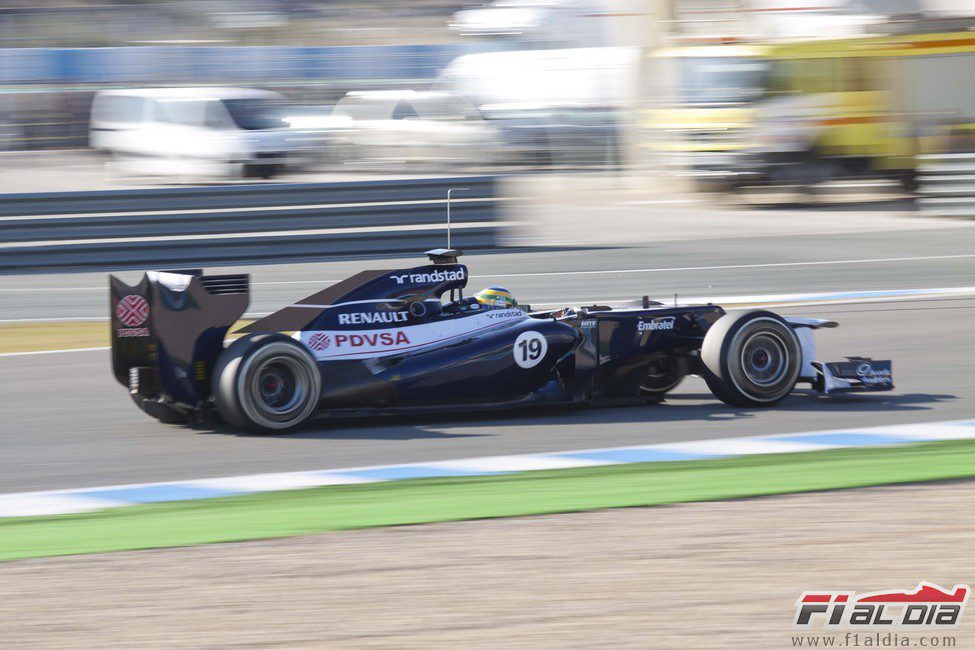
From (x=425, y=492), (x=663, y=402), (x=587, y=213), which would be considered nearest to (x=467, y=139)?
(x=587, y=213)

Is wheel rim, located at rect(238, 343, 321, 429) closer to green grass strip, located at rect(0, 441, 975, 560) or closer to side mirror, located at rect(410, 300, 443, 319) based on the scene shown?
side mirror, located at rect(410, 300, 443, 319)

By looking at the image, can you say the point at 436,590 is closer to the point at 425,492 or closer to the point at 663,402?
the point at 425,492

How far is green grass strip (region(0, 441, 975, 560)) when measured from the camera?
18.1 ft

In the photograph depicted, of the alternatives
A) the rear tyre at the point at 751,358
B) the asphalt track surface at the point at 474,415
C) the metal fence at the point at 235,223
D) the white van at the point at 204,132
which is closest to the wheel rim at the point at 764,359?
the rear tyre at the point at 751,358

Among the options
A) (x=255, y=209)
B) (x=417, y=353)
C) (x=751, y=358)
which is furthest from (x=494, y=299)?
(x=255, y=209)

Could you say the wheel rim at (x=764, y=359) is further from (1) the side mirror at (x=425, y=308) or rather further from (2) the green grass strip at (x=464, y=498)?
(1) the side mirror at (x=425, y=308)

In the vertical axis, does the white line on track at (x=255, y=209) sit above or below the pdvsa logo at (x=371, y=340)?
above

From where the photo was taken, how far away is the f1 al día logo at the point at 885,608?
4273mm

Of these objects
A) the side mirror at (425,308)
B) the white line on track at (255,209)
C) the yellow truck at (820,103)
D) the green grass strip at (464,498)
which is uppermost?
the yellow truck at (820,103)

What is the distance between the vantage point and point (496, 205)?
16.3m

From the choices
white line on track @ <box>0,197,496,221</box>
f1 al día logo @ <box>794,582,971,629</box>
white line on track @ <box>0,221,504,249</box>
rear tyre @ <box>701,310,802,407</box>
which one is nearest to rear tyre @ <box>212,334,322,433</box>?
rear tyre @ <box>701,310,802,407</box>

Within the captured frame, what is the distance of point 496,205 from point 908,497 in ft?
35.3

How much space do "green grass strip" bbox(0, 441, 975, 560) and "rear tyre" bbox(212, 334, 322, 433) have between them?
1090 millimetres

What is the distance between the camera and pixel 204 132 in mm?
25047
